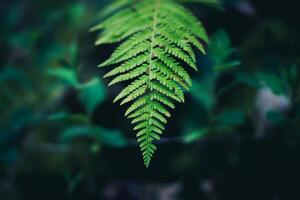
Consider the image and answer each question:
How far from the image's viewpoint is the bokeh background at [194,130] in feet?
6.09

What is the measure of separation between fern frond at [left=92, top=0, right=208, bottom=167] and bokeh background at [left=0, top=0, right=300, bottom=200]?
359mm

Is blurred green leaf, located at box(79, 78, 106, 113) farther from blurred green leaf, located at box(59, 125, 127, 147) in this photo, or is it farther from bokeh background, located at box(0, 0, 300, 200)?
blurred green leaf, located at box(59, 125, 127, 147)

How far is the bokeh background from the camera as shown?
6.09 feet

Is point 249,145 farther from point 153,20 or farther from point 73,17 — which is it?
point 73,17

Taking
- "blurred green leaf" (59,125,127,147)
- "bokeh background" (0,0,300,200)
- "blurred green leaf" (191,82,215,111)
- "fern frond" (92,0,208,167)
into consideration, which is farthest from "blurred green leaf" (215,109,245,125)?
"blurred green leaf" (59,125,127,147)

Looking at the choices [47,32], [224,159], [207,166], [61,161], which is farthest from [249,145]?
[47,32]

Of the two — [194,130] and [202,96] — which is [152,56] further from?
[194,130]

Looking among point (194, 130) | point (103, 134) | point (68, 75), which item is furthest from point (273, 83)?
point (68, 75)

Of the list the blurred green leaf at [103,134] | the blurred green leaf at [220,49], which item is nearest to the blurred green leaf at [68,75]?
the blurred green leaf at [103,134]

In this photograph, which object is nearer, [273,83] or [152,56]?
[152,56]

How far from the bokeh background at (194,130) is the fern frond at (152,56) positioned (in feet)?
1.18

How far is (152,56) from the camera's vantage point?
1.30 m

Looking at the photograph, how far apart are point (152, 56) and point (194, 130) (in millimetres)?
974

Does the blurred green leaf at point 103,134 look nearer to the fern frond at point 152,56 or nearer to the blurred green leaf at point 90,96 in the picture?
the blurred green leaf at point 90,96
